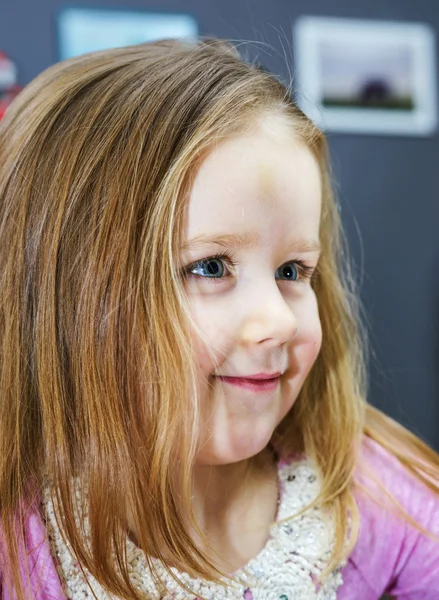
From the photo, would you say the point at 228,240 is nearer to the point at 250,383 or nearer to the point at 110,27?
the point at 250,383

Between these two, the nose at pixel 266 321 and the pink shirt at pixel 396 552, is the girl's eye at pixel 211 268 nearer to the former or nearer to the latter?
the nose at pixel 266 321

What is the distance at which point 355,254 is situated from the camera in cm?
154

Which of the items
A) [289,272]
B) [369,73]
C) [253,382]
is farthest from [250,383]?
[369,73]

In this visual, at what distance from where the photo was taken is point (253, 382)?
0.59 m

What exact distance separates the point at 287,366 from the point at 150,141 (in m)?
0.22

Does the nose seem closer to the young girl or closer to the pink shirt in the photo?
the young girl

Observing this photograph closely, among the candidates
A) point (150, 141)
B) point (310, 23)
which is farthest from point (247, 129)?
point (310, 23)

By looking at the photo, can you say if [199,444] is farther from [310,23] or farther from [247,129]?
[310,23]

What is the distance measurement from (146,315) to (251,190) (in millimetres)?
126

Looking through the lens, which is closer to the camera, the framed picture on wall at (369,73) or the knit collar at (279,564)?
the knit collar at (279,564)

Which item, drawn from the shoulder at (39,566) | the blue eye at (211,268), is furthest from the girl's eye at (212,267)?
the shoulder at (39,566)

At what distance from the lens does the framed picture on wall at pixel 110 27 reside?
4.80ft

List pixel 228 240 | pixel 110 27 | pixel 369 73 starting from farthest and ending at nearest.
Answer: pixel 369 73
pixel 110 27
pixel 228 240

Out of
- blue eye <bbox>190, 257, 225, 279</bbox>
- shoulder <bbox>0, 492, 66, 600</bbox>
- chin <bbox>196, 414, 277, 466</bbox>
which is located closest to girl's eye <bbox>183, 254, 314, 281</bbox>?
blue eye <bbox>190, 257, 225, 279</bbox>
